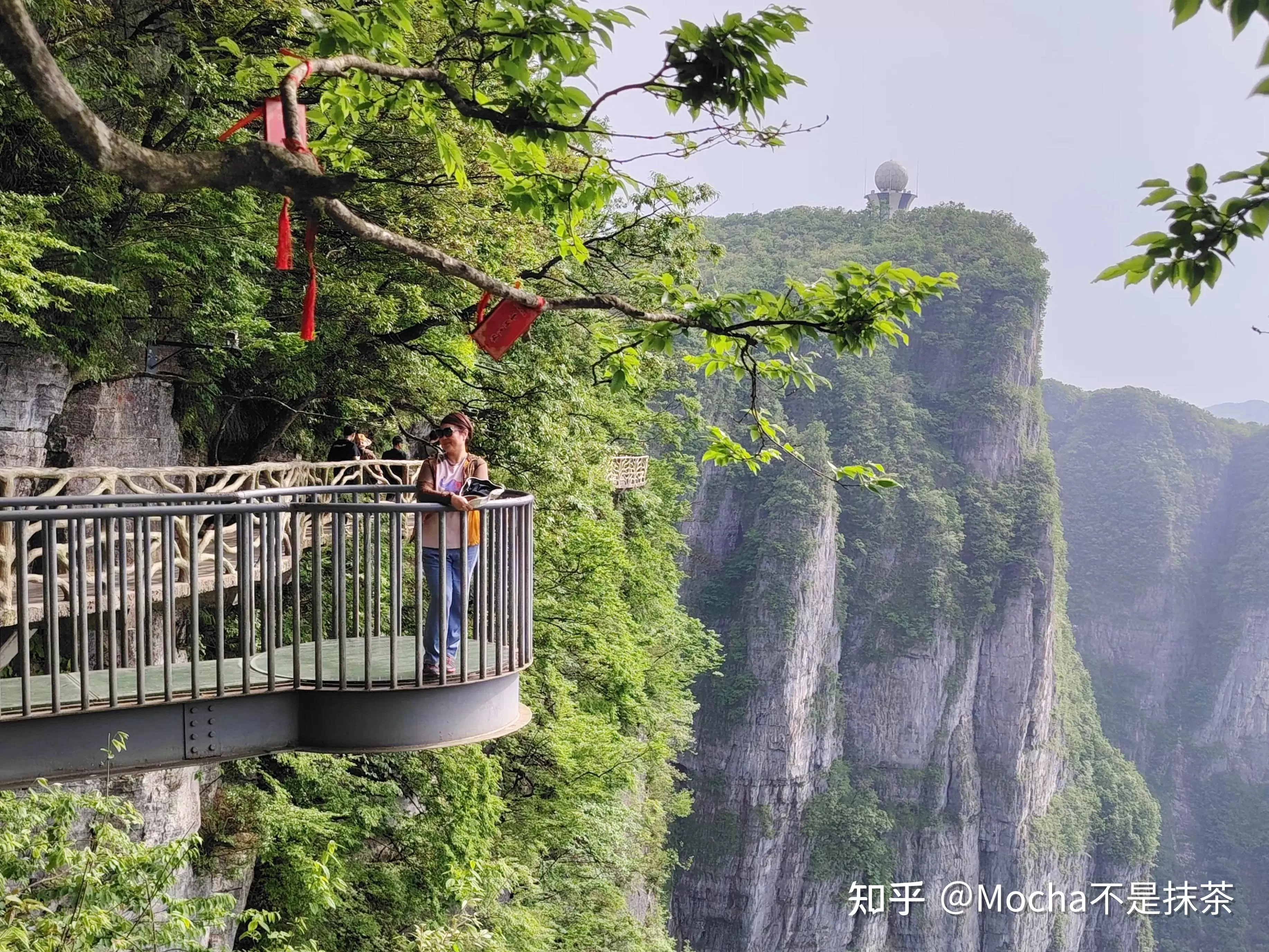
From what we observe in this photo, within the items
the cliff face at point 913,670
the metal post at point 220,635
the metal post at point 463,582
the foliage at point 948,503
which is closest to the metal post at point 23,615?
the metal post at point 220,635

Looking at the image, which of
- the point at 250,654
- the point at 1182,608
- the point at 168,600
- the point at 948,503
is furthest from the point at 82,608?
the point at 1182,608

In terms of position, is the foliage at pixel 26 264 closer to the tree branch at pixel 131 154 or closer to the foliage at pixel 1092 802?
the tree branch at pixel 131 154

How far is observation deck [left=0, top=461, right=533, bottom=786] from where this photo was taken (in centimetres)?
427

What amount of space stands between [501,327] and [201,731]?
2.15m

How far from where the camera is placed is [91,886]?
15.4 ft

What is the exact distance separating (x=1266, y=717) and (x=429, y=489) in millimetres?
108295

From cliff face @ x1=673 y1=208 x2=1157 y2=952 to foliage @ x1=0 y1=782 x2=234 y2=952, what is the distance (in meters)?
45.0

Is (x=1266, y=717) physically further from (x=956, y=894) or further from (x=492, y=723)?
(x=492, y=723)

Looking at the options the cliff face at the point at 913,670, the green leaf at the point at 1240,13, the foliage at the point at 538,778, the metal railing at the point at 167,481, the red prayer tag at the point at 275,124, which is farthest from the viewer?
the cliff face at the point at 913,670

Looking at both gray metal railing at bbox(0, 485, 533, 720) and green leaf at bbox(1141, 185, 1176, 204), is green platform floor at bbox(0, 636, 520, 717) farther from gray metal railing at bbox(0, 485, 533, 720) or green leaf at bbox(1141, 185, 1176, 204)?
green leaf at bbox(1141, 185, 1176, 204)

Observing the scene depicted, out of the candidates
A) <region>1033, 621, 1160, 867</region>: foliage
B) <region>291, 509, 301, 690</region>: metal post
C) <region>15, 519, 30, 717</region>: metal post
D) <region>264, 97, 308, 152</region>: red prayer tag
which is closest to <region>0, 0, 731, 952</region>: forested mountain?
<region>264, 97, 308, 152</region>: red prayer tag

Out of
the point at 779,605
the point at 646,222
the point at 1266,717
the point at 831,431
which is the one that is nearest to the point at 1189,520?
the point at 1266,717

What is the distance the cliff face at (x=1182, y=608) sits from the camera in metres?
90.2

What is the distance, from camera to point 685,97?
3.65m
